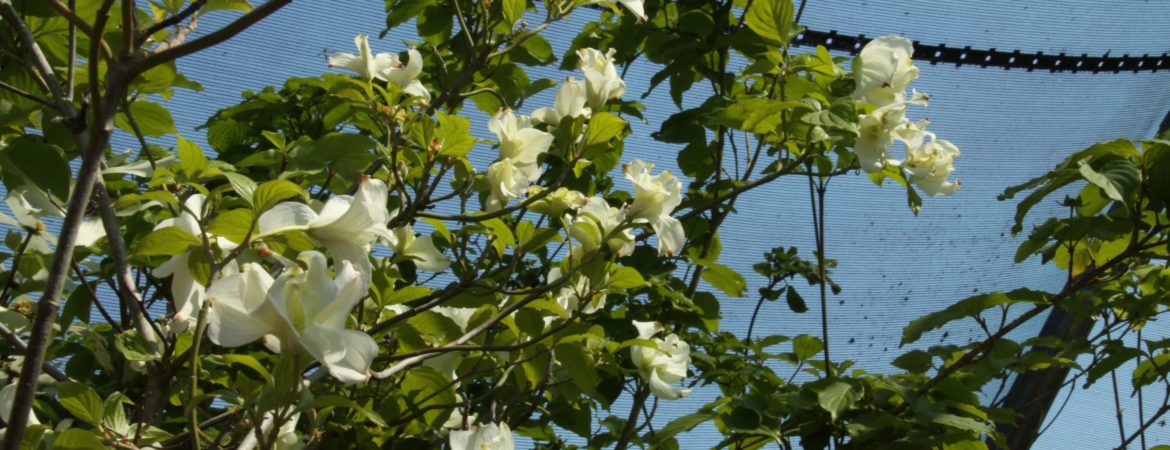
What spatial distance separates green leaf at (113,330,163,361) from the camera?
2.35 feet

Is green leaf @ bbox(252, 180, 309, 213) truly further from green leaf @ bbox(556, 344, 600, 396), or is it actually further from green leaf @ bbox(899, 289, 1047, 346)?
green leaf @ bbox(899, 289, 1047, 346)

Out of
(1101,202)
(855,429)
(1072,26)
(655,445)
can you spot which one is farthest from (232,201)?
(1072,26)

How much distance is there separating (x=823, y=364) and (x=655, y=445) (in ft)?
1.05

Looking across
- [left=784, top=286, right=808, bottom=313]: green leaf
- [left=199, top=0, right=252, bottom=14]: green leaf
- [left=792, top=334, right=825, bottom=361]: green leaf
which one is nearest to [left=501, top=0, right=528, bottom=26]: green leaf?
[left=199, top=0, right=252, bottom=14]: green leaf

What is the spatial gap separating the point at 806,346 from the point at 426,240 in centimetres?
73

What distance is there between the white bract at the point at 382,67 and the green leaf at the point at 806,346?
716 mm

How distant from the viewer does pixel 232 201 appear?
34.8 inches

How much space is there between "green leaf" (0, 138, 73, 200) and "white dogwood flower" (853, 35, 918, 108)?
28.0 inches

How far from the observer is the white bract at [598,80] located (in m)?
1.00

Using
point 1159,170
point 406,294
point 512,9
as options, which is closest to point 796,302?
point 1159,170

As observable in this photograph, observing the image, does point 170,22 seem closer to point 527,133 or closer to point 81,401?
point 81,401

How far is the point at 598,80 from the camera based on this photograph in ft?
3.28

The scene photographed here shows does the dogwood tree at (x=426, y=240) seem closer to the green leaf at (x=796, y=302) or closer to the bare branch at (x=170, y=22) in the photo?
the bare branch at (x=170, y=22)

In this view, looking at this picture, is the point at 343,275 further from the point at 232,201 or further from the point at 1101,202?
the point at 1101,202
